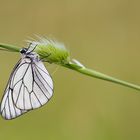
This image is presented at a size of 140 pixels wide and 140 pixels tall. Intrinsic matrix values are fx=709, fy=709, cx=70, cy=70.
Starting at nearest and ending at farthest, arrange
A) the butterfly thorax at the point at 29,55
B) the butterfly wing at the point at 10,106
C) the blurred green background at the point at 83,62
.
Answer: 1. the butterfly thorax at the point at 29,55
2. the butterfly wing at the point at 10,106
3. the blurred green background at the point at 83,62

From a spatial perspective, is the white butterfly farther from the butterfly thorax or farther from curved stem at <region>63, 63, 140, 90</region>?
curved stem at <region>63, 63, 140, 90</region>

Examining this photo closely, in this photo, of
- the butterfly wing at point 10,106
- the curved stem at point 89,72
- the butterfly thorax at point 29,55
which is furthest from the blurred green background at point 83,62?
the curved stem at point 89,72

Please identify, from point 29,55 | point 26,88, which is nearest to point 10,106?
point 26,88

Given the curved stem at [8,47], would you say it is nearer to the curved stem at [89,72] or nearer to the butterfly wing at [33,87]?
the curved stem at [89,72]

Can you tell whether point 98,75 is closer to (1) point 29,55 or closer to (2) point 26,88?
(1) point 29,55

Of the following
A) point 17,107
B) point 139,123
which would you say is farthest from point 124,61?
point 17,107

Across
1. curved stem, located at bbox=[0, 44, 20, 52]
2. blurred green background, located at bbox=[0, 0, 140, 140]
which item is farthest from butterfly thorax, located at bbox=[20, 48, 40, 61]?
blurred green background, located at bbox=[0, 0, 140, 140]
